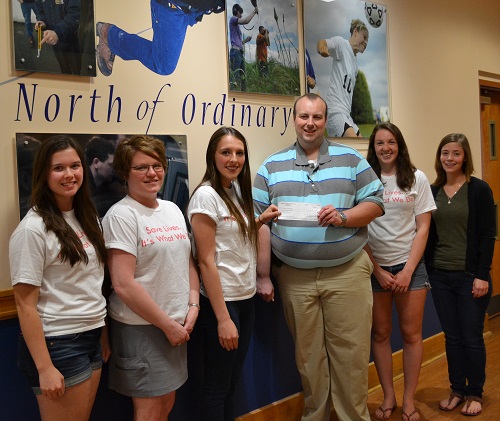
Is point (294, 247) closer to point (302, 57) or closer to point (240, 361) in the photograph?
point (240, 361)

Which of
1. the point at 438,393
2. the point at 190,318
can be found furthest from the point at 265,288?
the point at 438,393

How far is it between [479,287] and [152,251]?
1.77 meters

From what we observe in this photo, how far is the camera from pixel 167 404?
184 centimetres

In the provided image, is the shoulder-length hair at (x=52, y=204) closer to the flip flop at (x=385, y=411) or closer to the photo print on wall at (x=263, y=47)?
the photo print on wall at (x=263, y=47)

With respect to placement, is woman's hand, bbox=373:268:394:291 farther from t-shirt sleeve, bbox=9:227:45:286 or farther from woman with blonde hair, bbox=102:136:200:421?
t-shirt sleeve, bbox=9:227:45:286

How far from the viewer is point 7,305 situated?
173 cm

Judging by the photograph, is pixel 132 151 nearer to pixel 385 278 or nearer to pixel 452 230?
pixel 385 278

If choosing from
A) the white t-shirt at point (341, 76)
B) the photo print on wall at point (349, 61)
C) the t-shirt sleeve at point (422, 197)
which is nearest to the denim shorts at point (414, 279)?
the t-shirt sleeve at point (422, 197)

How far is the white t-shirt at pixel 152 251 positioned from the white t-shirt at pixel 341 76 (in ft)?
4.66

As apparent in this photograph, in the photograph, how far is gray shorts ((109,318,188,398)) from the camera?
172 centimetres

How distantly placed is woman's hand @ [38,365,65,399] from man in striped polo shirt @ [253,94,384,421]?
101cm

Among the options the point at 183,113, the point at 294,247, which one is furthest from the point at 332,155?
the point at 183,113

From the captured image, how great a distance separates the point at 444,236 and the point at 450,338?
1.84 feet

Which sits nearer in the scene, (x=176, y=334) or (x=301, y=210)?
(x=176, y=334)
